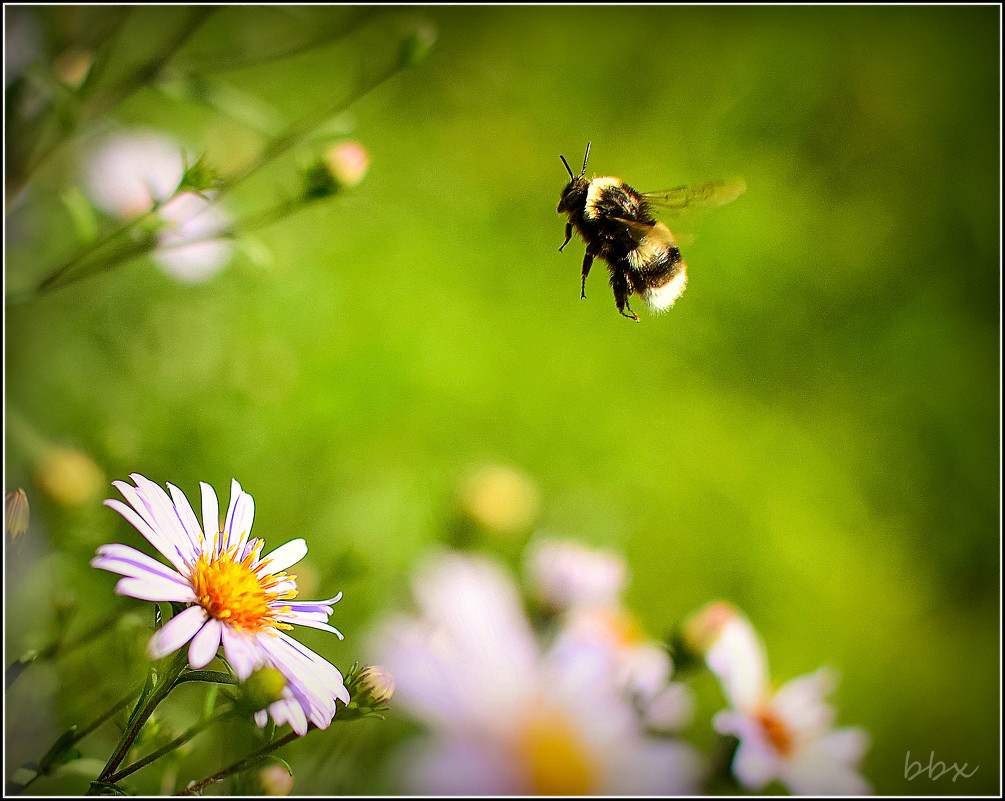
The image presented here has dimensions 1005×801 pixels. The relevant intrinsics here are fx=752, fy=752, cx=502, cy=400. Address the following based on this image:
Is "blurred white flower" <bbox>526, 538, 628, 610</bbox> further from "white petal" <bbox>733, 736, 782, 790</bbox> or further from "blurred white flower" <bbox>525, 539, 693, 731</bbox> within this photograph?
"white petal" <bbox>733, 736, 782, 790</bbox>

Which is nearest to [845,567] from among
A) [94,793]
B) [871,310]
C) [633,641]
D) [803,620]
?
[803,620]

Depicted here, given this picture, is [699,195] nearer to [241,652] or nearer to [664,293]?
[664,293]

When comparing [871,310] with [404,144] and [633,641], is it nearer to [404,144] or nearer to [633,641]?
[404,144]

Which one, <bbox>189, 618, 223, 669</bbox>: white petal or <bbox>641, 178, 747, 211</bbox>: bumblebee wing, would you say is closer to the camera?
<bbox>189, 618, 223, 669</bbox>: white petal

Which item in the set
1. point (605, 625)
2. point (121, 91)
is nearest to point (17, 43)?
point (121, 91)

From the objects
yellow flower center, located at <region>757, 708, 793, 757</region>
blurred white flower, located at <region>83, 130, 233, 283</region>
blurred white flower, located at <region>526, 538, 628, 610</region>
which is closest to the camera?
yellow flower center, located at <region>757, 708, 793, 757</region>

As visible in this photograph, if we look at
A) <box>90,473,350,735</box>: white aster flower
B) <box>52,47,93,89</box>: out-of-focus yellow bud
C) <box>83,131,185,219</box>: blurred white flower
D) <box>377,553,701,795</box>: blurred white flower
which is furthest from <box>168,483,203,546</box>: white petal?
<box>83,131,185,219</box>: blurred white flower
